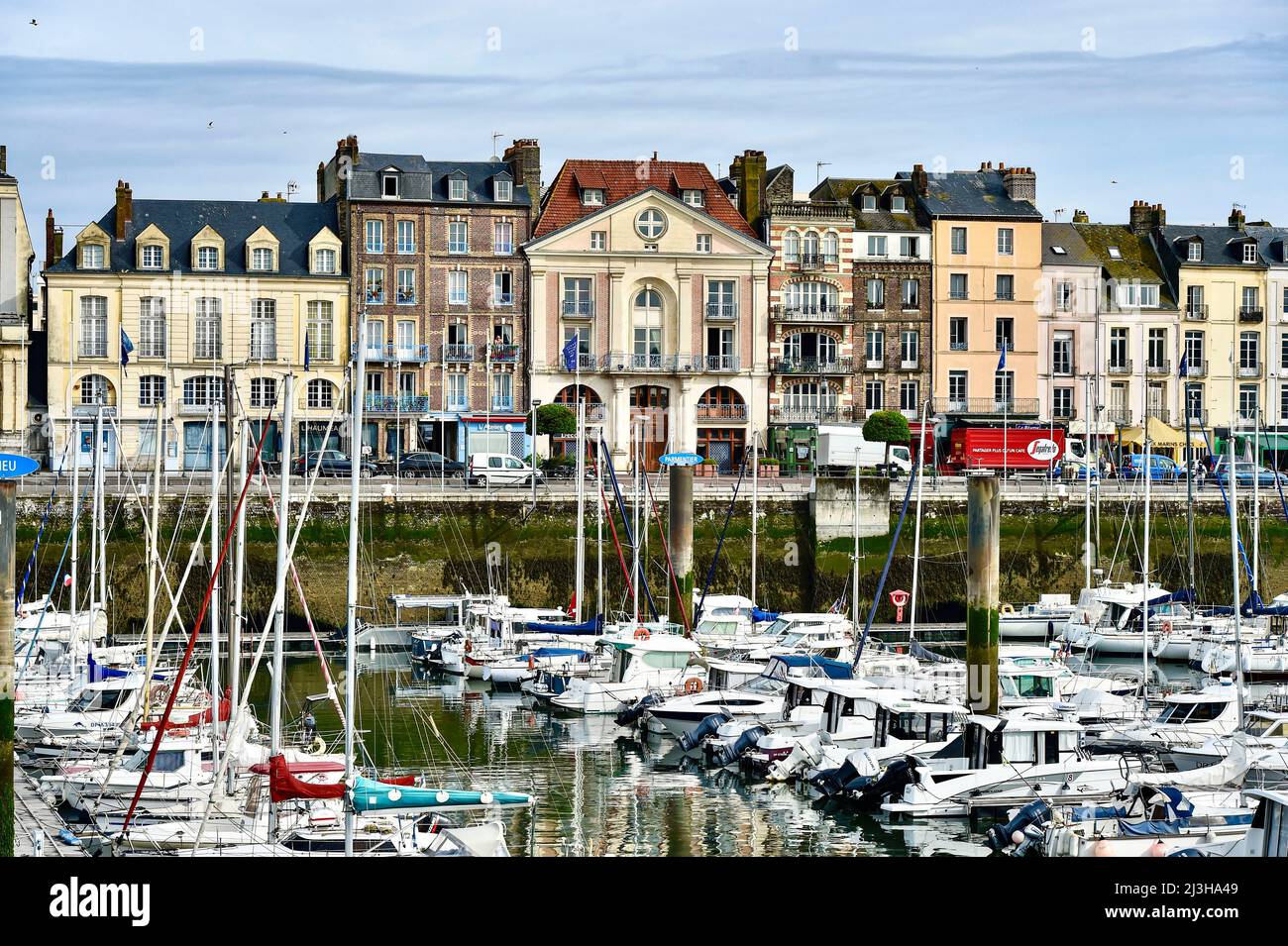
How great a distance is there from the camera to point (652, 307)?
208 ft

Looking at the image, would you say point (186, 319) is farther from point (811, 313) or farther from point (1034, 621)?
point (1034, 621)

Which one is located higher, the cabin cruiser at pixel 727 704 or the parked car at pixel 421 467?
the parked car at pixel 421 467

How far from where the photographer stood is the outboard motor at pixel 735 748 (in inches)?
1164

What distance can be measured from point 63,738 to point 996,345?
145ft

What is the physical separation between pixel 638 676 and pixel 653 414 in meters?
28.4

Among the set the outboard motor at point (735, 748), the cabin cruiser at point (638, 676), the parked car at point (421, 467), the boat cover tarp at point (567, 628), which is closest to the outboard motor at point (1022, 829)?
the outboard motor at point (735, 748)

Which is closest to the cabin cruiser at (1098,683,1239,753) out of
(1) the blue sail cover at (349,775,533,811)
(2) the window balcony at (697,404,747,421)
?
(1) the blue sail cover at (349,775,533,811)

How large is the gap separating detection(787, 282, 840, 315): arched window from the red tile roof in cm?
236

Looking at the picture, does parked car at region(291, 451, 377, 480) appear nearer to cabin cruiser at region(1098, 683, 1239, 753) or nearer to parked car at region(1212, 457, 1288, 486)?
parked car at region(1212, 457, 1288, 486)

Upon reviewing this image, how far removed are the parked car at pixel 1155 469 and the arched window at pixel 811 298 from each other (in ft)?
38.5

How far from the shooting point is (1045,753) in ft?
87.0

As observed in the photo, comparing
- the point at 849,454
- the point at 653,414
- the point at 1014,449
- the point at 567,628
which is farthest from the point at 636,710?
the point at 653,414

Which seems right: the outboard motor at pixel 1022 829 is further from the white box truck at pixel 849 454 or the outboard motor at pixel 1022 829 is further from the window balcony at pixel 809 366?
the window balcony at pixel 809 366
